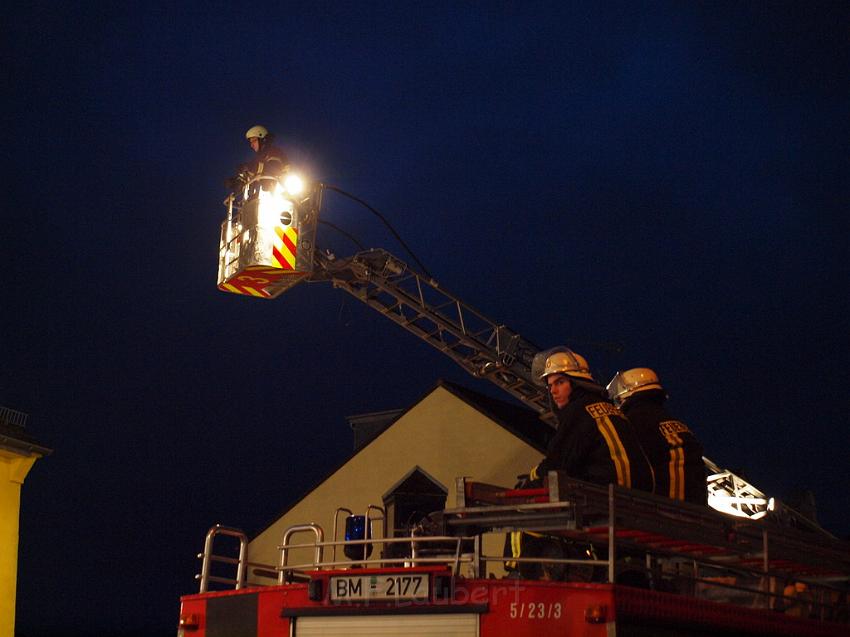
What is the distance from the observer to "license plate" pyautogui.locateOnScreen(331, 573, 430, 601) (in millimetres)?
7036

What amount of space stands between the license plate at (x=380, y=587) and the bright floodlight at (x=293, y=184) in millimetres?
8257

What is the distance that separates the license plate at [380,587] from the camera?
7.04m

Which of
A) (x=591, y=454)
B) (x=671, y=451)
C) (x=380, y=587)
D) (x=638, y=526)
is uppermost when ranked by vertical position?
(x=671, y=451)

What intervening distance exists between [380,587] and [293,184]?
857 centimetres

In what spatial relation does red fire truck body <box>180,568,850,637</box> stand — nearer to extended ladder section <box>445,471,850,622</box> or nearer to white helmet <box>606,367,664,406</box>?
extended ladder section <box>445,471,850,622</box>

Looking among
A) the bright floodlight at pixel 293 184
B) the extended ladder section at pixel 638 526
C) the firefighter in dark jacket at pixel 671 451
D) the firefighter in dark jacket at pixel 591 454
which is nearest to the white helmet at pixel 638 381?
the firefighter in dark jacket at pixel 671 451

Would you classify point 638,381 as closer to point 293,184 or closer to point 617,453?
point 617,453

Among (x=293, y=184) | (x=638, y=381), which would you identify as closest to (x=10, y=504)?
(x=293, y=184)

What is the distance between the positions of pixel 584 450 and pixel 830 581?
361 centimetres

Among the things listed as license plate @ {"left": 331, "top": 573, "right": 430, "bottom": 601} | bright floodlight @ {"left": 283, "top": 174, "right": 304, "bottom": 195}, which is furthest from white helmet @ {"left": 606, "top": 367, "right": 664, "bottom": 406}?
bright floodlight @ {"left": 283, "top": 174, "right": 304, "bottom": 195}

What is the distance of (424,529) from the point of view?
29.3 feet

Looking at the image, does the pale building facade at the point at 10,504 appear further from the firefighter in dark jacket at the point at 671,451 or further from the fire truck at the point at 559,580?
the firefighter in dark jacket at the point at 671,451

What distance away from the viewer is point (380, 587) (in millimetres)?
7148

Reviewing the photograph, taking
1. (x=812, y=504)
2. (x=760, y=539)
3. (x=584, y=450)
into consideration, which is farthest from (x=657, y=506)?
(x=812, y=504)
